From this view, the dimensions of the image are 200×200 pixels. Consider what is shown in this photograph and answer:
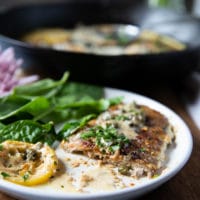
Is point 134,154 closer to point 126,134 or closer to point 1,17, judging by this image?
point 126,134

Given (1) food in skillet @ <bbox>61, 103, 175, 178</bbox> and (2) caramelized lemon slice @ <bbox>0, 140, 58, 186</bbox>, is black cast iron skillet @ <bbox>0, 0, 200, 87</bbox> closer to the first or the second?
(1) food in skillet @ <bbox>61, 103, 175, 178</bbox>

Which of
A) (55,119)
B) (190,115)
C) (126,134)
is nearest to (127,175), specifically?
(126,134)

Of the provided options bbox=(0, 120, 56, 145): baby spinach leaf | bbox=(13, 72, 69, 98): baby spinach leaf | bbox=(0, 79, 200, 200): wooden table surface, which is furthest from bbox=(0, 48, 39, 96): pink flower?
bbox=(0, 79, 200, 200): wooden table surface

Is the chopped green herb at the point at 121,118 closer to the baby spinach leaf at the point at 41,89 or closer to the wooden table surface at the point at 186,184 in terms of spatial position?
the wooden table surface at the point at 186,184

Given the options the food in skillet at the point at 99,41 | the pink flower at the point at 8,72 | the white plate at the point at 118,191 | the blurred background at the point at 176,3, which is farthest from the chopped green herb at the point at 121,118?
the blurred background at the point at 176,3

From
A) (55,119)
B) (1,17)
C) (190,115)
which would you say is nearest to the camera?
(55,119)

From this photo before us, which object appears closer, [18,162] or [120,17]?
[18,162]
